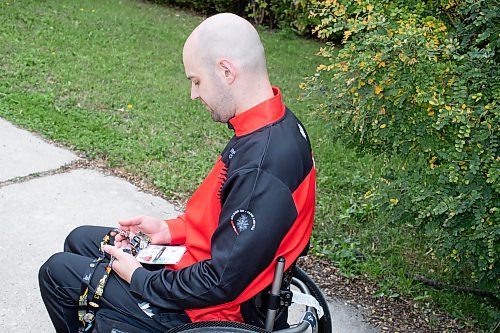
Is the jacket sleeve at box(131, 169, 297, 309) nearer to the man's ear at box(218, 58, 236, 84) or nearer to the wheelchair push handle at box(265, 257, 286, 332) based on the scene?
the wheelchair push handle at box(265, 257, 286, 332)

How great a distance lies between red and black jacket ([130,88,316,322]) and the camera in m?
1.98

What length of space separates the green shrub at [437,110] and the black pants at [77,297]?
1.26m

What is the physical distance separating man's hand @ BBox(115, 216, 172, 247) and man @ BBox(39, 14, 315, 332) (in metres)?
0.18

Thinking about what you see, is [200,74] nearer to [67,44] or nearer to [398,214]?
[398,214]

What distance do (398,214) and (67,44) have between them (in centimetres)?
528

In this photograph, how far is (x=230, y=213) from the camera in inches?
79.0

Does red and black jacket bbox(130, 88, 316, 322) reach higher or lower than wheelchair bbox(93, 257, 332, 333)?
higher

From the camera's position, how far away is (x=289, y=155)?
6.77 feet

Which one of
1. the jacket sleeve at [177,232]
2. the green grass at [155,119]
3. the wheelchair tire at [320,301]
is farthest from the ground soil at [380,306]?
the jacket sleeve at [177,232]

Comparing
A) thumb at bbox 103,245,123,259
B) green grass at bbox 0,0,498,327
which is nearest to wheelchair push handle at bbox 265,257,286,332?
thumb at bbox 103,245,123,259

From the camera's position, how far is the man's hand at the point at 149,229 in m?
2.53

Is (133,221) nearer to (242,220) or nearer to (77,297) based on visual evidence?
(77,297)

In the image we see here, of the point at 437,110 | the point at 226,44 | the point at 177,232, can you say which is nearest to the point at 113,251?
the point at 177,232

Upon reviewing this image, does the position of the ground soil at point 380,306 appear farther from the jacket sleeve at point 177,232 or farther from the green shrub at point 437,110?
the jacket sleeve at point 177,232
